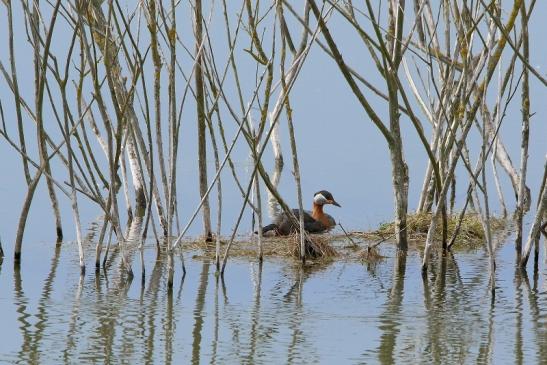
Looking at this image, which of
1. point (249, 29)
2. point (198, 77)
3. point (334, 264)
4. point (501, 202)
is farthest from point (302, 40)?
point (501, 202)

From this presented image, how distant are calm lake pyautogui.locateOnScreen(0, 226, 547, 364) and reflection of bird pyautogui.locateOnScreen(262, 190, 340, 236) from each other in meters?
1.50

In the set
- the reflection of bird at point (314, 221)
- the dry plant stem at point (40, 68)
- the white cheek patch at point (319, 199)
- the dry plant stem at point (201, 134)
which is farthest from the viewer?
the white cheek patch at point (319, 199)

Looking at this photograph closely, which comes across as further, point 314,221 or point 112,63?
point 314,221

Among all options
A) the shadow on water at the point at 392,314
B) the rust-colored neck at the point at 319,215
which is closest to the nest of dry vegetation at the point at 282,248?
the shadow on water at the point at 392,314

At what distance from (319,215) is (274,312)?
553 centimetres

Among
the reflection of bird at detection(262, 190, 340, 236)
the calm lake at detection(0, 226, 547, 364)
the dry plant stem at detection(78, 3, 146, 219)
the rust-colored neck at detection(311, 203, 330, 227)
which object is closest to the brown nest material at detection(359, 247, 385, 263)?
the calm lake at detection(0, 226, 547, 364)

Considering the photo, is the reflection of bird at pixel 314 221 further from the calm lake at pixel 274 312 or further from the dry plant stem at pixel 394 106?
the dry plant stem at pixel 394 106

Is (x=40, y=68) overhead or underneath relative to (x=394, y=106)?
overhead

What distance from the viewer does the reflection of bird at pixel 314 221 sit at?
12.7 metres

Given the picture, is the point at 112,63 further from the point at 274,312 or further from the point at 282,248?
the point at 282,248

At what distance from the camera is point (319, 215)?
14.4 metres

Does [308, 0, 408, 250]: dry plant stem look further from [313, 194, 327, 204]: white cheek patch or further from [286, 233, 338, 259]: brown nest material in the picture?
[313, 194, 327, 204]: white cheek patch

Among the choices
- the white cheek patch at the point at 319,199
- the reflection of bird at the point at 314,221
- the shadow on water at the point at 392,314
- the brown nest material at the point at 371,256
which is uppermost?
the white cheek patch at the point at 319,199

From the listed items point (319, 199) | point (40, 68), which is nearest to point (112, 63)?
point (40, 68)
